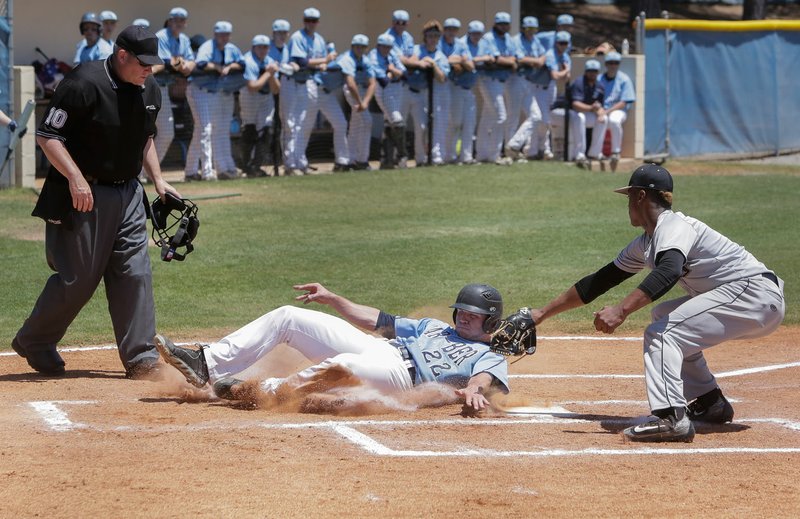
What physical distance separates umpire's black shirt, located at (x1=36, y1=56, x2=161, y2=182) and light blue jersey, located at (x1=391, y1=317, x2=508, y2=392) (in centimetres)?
210

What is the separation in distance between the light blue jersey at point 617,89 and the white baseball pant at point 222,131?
6.67 m

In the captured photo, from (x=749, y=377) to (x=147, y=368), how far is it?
4.16 meters

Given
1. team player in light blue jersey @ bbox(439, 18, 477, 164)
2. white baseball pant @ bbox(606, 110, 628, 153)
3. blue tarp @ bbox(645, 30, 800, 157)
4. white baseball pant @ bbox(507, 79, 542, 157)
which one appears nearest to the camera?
team player in light blue jersey @ bbox(439, 18, 477, 164)

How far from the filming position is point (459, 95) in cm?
2092

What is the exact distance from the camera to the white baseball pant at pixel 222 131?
1842 centimetres

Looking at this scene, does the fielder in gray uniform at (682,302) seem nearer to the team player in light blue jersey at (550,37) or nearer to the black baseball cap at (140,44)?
the black baseball cap at (140,44)

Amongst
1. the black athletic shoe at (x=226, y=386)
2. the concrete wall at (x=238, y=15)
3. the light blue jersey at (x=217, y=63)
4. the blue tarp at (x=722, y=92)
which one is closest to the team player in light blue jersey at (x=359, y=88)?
the light blue jersey at (x=217, y=63)

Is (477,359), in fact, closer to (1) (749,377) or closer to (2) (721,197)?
(1) (749,377)

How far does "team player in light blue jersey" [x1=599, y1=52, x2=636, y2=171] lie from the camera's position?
21031 mm

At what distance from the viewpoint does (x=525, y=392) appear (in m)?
7.95

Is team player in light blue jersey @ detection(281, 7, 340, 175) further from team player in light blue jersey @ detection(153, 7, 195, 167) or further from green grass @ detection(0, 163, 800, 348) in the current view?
team player in light blue jersey @ detection(153, 7, 195, 167)

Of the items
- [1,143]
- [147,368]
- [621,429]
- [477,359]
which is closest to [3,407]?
[147,368]

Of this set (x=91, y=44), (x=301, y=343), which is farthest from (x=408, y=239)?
(x=301, y=343)

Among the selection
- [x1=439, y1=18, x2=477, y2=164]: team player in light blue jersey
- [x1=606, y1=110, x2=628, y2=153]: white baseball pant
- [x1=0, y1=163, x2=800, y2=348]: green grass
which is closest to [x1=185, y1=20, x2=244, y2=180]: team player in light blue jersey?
[x1=0, y1=163, x2=800, y2=348]: green grass
